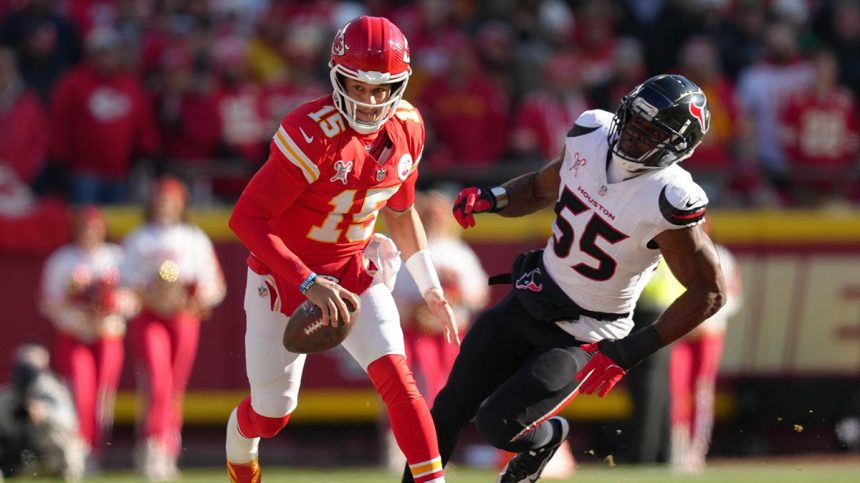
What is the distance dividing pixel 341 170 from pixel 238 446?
1269 millimetres

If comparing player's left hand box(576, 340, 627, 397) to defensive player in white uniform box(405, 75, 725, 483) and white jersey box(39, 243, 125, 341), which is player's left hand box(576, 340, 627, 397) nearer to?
defensive player in white uniform box(405, 75, 725, 483)

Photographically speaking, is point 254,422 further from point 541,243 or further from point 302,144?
point 541,243

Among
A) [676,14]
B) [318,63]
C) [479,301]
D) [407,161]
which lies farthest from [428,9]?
[407,161]

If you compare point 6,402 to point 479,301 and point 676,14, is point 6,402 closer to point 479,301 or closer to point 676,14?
point 479,301

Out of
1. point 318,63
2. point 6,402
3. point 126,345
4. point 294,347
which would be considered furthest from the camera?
point 318,63

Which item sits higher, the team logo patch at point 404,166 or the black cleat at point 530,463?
the team logo patch at point 404,166

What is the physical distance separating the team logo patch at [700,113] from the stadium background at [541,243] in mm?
4986

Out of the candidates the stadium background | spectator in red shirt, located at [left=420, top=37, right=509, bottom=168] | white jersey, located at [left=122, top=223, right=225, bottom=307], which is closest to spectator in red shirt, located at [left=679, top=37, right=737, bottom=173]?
the stadium background

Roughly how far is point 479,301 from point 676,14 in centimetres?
394

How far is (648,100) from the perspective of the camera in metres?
5.83

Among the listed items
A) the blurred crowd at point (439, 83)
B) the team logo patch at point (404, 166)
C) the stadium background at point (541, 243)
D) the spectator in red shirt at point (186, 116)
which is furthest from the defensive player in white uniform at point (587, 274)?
the spectator in red shirt at point (186, 116)

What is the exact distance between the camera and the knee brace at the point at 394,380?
5.77 meters

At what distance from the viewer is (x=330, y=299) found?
5.59m

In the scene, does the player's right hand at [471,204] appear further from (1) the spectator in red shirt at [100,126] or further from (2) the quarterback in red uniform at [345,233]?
(1) the spectator in red shirt at [100,126]
